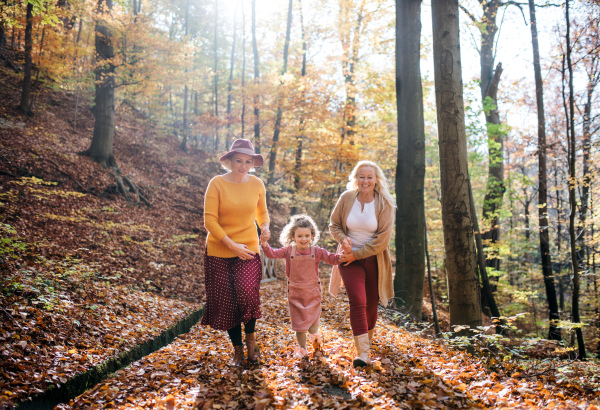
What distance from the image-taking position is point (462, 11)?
11.2 m

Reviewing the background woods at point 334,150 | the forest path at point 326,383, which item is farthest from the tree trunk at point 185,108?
the forest path at point 326,383

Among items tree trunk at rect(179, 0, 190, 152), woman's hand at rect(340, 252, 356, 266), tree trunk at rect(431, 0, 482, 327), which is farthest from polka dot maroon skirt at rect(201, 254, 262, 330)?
tree trunk at rect(179, 0, 190, 152)

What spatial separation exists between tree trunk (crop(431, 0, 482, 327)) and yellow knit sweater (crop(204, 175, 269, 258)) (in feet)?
7.64

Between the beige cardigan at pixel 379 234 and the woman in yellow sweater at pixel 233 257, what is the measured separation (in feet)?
3.26

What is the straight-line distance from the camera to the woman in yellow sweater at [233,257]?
386cm

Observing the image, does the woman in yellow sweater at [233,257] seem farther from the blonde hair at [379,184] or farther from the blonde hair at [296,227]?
the blonde hair at [379,184]

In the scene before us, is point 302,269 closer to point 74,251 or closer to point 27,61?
point 74,251

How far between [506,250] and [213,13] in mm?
29933

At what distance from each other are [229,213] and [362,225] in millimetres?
1460

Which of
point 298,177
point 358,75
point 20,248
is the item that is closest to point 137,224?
point 20,248

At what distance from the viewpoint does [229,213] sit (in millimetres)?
3938

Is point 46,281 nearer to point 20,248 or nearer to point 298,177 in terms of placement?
point 20,248

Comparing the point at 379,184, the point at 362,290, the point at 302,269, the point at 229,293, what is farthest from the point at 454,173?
the point at 229,293

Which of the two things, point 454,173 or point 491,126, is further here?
point 491,126
